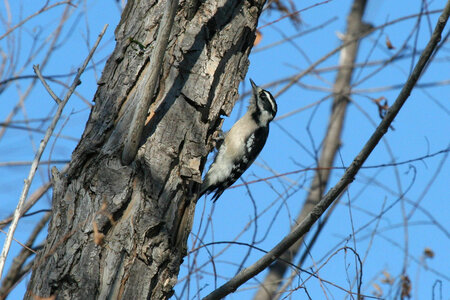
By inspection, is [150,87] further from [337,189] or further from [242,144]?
[242,144]

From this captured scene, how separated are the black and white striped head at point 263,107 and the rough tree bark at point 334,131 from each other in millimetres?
694

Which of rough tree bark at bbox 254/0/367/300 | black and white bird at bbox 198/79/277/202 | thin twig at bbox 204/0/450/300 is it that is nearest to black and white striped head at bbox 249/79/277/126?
black and white bird at bbox 198/79/277/202

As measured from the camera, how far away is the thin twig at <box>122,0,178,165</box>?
2.77 m

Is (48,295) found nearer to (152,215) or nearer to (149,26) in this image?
(152,215)

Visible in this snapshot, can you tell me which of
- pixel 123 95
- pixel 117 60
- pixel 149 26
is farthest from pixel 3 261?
pixel 149 26

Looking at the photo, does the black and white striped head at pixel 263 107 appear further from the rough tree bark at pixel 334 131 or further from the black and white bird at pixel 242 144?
the rough tree bark at pixel 334 131

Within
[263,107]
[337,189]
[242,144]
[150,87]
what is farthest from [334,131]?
[150,87]

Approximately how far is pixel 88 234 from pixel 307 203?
3927 mm

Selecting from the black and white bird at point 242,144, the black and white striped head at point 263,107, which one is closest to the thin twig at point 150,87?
the black and white bird at point 242,144

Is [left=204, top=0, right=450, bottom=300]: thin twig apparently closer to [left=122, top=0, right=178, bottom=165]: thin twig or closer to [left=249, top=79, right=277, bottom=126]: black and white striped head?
[left=122, top=0, right=178, bottom=165]: thin twig

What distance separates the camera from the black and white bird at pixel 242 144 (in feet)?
17.4

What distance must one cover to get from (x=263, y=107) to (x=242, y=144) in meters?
0.56

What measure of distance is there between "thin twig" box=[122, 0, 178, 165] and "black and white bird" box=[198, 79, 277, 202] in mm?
2163

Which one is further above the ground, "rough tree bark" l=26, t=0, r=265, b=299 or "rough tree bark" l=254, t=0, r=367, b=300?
"rough tree bark" l=254, t=0, r=367, b=300
